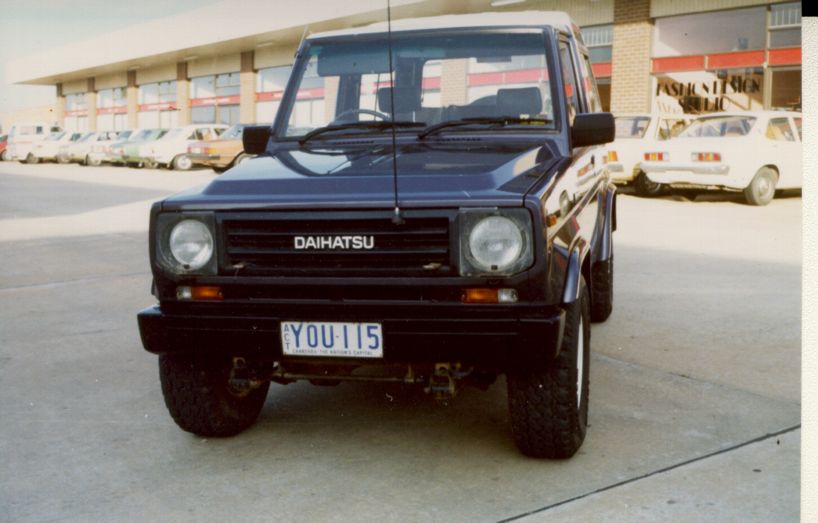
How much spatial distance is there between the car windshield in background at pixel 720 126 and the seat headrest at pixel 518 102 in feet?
36.3

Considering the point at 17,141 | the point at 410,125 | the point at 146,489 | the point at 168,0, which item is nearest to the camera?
the point at 146,489

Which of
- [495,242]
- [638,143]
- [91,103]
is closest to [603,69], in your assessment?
[638,143]

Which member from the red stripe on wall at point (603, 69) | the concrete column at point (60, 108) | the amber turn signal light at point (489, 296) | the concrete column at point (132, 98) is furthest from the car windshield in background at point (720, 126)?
the concrete column at point (60, 108)

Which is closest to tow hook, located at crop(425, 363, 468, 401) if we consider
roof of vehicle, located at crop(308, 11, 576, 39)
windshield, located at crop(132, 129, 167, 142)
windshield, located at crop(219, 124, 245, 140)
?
roof of vehicle, located at crop(308, 11, 576, 39)

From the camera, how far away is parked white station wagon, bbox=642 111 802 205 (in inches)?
557

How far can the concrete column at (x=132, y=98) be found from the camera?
1734 inches

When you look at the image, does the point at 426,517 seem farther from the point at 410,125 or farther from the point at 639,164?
the point at 639,164

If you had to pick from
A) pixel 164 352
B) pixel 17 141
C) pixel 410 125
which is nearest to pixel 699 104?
pixel 410 125

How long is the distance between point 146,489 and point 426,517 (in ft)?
3.65

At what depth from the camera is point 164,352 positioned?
369 cm

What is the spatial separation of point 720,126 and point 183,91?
28567 mm

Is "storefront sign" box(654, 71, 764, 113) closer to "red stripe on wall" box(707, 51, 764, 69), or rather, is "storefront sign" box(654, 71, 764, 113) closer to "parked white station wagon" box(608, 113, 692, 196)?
"red stripe on wall" box(707, 51, 764, 69)

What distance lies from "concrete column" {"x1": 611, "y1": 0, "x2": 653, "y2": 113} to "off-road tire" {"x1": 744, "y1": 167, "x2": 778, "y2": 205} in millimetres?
6659

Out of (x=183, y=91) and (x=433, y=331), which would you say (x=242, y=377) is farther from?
(x=183, y=91)
